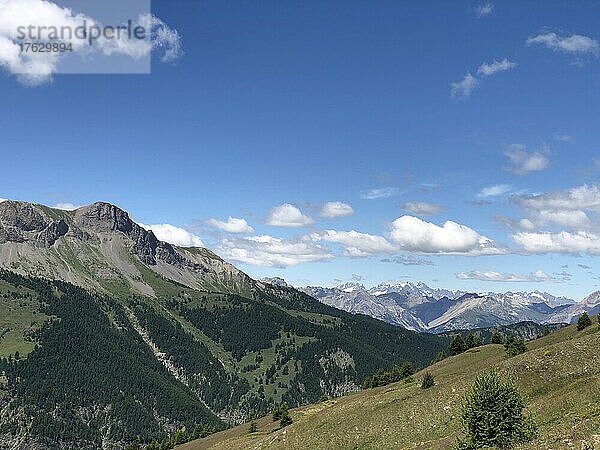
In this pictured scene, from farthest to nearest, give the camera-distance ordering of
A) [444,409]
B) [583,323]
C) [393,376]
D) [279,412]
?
1. [279,412]
2. [393,376]
3. [583,323]
4. [444,409]

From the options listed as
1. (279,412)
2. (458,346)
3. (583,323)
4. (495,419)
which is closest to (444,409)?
(495,419)

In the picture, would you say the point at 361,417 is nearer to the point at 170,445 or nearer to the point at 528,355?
the point at 528,355

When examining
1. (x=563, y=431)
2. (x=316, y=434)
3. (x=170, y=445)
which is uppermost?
(x=563, y=431)

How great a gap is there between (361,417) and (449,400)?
49.0ft

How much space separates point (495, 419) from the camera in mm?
40031

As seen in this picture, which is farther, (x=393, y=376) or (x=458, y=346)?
(x=458, y=346)

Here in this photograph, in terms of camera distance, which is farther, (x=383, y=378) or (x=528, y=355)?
(x=383, y=378)

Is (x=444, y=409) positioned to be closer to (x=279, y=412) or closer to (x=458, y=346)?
(x=458, y=346)

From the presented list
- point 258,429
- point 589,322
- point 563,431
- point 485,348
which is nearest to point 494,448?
point 563,431

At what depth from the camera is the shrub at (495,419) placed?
3962 centimetres

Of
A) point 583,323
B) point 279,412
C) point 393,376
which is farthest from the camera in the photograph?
point 279,412

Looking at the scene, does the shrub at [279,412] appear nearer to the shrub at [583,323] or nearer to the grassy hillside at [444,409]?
the grassy hillside at [444,409]

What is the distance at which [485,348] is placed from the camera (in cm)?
12238

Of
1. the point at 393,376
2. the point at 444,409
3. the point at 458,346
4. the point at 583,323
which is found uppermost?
the point at 583,323
